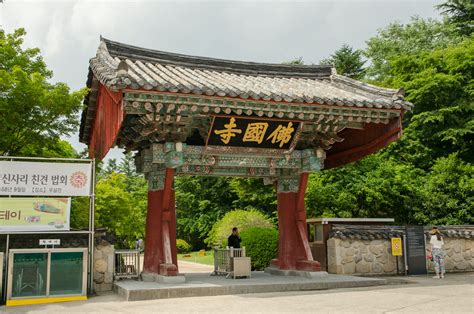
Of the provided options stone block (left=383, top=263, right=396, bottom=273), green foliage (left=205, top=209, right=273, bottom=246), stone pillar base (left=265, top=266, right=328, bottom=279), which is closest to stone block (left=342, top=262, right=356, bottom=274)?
stone block (left=383, top=263, right=396, bottom=273)

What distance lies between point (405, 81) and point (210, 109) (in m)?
20.8

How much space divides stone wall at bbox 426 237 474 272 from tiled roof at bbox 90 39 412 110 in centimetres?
647

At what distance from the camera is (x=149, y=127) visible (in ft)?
35.7

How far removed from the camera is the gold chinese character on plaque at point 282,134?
11.9 metres

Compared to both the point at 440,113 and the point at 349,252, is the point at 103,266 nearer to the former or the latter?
the point at 349,252

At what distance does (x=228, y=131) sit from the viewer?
1148 centimetres

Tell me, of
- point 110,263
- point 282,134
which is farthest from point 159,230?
point 282,134

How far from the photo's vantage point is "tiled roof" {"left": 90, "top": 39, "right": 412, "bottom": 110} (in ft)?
32.8

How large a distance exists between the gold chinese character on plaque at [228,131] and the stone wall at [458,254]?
868cm

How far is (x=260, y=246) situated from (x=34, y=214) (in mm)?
8597

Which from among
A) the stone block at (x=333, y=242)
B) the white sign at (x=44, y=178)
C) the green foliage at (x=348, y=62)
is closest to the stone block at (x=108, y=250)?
the white sign at (x=44, y=178)

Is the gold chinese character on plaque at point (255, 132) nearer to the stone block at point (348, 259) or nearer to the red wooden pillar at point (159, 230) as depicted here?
the red wooden pillar at point (159, 230)

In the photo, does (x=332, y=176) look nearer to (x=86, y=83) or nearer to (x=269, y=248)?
(x=269, y=248)

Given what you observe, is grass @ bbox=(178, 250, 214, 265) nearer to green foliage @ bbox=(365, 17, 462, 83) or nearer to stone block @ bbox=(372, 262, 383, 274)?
stone block @ bbox=(372, 262, 383, 274)
